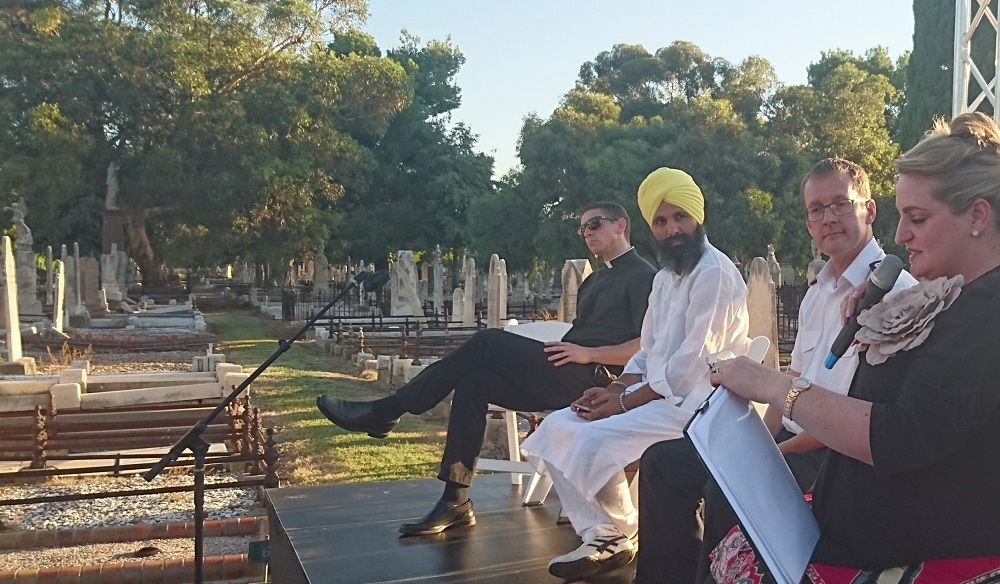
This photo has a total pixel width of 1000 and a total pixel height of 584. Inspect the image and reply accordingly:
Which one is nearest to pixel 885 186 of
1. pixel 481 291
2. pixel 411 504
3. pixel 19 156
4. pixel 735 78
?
pixel 735 78

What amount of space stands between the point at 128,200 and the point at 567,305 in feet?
89.2

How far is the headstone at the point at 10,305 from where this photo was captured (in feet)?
43.0

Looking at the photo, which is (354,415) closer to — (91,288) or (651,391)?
(651,391)

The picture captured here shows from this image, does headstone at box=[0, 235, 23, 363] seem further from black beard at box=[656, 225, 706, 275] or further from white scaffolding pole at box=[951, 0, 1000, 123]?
white scaffolding pole at box=[951, 0, 1000, 123]

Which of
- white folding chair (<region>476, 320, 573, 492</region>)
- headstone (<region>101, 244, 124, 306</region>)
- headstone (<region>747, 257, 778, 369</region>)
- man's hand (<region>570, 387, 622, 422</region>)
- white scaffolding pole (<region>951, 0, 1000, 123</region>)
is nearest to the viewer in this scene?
man's hand (<region>570, 387, 622, 422</region>)

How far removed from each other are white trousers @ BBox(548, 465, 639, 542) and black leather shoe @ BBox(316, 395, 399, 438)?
0.91m

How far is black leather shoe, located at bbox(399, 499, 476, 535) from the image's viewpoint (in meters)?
3.61

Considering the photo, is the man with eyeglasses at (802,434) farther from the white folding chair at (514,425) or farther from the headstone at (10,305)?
the headstone at (10,305)

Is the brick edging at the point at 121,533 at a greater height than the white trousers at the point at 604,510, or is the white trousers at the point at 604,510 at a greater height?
Answer: the white trousers at the point at 604,510

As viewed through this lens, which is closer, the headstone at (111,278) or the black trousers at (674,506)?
the black trousers at (674,506)

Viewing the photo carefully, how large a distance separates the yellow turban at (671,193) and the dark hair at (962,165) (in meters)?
1.64

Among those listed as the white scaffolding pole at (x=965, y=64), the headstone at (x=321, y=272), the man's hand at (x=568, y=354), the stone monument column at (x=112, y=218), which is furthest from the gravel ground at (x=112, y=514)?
the headstone at (x=321, y=272)

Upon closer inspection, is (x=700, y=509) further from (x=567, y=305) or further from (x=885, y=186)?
(x=885, y=186)

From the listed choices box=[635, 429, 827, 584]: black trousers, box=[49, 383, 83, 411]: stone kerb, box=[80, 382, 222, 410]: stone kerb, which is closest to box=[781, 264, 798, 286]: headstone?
box=[80, 382, 222, 410]: stone kerb
